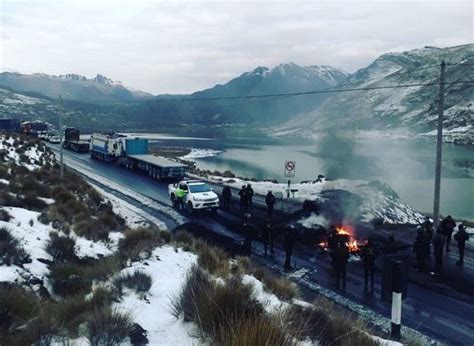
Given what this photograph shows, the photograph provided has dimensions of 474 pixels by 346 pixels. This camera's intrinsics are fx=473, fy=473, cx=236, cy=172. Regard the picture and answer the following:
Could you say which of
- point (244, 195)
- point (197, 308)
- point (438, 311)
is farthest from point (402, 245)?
point (197, 308)

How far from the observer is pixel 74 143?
6944 centimetres

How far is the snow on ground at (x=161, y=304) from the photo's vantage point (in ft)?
19.6

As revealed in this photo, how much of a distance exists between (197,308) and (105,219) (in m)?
12.7

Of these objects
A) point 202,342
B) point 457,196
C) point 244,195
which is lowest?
point 457,196

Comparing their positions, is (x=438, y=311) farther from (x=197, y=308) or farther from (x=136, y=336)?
(x=136, y=336)

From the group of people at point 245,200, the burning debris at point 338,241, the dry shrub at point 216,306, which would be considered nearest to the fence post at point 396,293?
the dry shrub at point 216,306

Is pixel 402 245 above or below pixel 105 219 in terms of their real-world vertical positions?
below

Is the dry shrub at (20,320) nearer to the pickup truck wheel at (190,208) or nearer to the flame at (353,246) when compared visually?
Answer: the flame at (353,246)

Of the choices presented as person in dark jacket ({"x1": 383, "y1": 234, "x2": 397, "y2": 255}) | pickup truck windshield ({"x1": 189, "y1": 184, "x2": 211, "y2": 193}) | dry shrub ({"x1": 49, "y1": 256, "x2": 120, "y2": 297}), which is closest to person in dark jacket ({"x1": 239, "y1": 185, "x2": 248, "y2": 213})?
pickup truck windshield ({"x1": 189, "y1": 184, "x2": 211, "y2": 193})

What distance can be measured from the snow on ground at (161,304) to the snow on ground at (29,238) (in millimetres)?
1854

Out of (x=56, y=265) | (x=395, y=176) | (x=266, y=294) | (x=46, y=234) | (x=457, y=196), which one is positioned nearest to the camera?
(x=266, y=294)

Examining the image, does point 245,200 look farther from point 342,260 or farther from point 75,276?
point 75,276

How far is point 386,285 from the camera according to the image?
787 centimetres

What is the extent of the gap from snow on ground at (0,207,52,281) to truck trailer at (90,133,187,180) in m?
25.3
